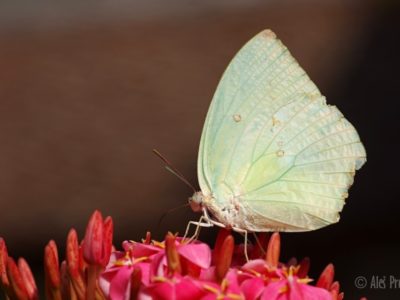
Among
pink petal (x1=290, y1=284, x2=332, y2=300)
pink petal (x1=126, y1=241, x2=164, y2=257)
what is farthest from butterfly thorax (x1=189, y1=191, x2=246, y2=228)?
pink petal (x1=290, y1=284, x2=332, y2=300)

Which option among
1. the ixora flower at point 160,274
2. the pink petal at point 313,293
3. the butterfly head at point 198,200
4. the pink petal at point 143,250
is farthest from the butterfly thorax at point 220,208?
the pink petal at point 313,293

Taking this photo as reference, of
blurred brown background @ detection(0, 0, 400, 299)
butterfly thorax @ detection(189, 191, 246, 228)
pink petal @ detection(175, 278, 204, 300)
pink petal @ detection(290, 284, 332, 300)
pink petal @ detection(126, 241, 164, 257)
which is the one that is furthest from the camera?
blurred brown background @ detection(0, 0, 400, 299)

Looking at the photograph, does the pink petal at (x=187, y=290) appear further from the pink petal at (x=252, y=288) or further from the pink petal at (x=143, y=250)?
the pink petal at (x=143, y=250)

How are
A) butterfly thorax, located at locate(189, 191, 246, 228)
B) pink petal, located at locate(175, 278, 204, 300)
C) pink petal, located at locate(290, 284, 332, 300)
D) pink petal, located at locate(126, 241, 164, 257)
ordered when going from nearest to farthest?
pink petal, located at locate(175, 278, 204, 300)
pink petal, located at locate(290, 284, 332, 300)
pink petal, located at locate(126, 241, 164, 257)
butterfly thorax, located at locate(189, 191, 246, 228)

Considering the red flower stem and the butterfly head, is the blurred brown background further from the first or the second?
the red flower stem

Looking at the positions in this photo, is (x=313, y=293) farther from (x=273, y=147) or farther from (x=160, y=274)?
(x=273, y=147)

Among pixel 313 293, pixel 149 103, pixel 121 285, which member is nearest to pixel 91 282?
pixel 121 285

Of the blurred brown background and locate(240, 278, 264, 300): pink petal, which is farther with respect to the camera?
the blurred brown background
